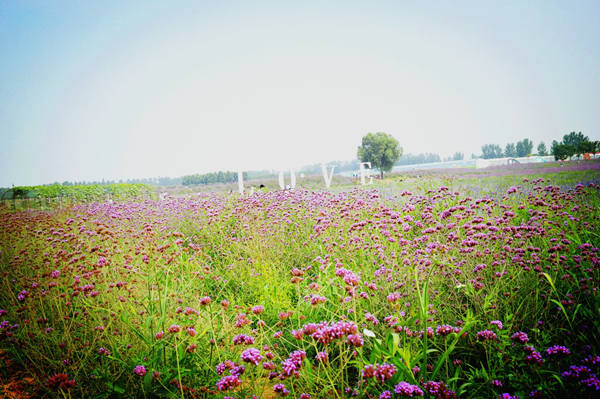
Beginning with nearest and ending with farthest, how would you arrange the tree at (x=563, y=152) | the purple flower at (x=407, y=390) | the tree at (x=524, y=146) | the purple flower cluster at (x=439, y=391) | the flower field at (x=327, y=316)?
the purple flower at (x=407, y=390) < the purple flower cluster at (x=439, y=391) < the flower field at (x=327, y=316) < the tree at (x=563, y=152) < the tree at (x=524, y=146)

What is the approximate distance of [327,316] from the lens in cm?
266

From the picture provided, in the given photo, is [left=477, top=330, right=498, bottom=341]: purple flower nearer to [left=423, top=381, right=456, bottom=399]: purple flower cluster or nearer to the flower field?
the flower field

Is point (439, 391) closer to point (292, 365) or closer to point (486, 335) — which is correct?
point (486, 335)

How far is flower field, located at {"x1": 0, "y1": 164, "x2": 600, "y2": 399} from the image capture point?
1.77 m

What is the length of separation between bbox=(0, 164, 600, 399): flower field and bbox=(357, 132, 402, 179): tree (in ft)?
170

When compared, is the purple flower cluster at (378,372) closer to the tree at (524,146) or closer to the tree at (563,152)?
the tree at (563,152)

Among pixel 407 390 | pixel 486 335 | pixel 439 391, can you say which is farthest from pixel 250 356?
pixel 486 335

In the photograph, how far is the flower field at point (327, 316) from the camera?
1767 millimetres

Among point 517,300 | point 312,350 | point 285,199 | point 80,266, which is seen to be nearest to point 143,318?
point 312,350

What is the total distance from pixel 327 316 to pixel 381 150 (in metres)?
56.1

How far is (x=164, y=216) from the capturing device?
7227 millimetres

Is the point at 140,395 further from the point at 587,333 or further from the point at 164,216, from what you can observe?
the point at 164,216

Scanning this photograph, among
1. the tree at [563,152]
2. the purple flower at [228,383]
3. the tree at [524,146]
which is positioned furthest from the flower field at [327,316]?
the tree at [524,146]

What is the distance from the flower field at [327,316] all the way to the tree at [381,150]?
2044 inches
